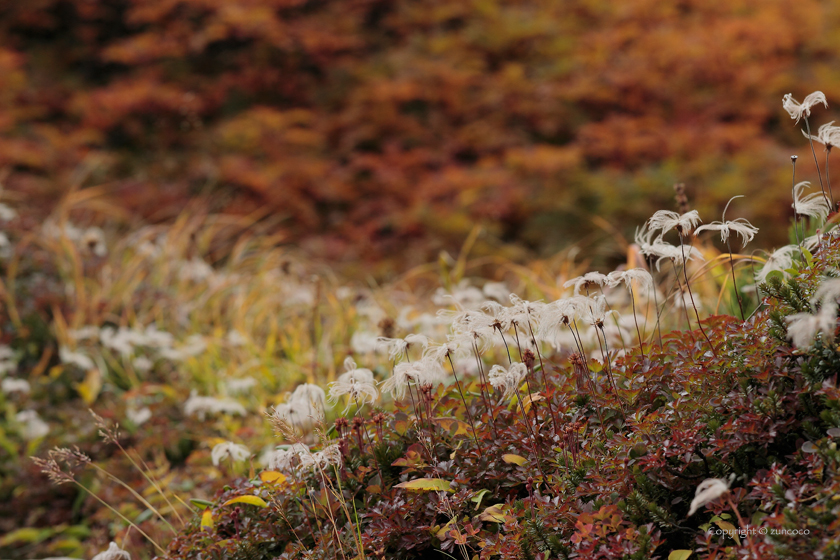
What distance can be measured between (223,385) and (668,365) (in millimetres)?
2476

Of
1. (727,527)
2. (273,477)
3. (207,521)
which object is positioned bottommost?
(207,521)

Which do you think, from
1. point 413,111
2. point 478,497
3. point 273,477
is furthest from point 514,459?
point 413,111

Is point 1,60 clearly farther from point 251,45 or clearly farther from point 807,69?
point 807,69

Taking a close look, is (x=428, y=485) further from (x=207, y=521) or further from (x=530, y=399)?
(x=207, y=521)

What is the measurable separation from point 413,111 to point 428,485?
6744mm

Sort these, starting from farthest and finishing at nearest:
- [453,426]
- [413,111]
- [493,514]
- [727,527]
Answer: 1. [413,111]
2. [453,426]
3. [493,514]
4. [727,527]

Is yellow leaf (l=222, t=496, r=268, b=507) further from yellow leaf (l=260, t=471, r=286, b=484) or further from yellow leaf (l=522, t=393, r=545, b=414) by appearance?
yellow leaf (l=522, t=393, r=545, b=414)

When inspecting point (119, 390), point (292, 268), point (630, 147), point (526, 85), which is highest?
point (526, 85)

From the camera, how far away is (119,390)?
3.69 metres

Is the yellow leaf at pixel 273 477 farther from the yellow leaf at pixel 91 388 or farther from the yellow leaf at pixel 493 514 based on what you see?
the yellow leaf at pixel 91 388

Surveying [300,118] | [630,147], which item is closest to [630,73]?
[630,147]

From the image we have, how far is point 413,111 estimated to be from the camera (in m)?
7.74

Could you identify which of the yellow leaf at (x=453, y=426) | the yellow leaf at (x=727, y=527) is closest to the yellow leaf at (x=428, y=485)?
the yellow leaf at (x=453, y=426)

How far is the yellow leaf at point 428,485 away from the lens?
146 cm
